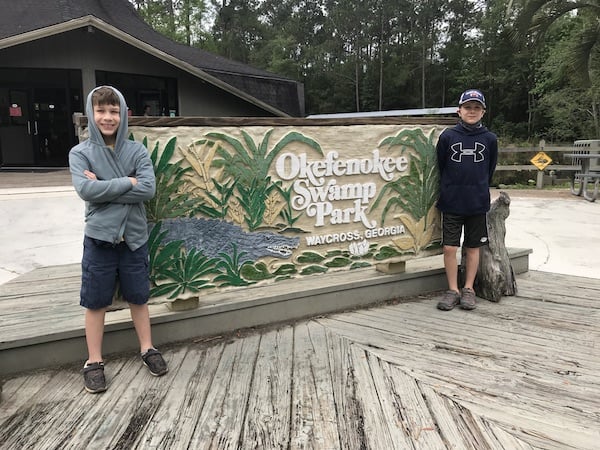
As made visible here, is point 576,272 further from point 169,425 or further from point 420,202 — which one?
point 169,425

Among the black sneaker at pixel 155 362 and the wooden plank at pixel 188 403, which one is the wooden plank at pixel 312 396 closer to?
the wooden plank at pixel 188 403

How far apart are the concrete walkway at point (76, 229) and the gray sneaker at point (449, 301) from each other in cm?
170

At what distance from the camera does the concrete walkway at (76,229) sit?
5242 millimetres

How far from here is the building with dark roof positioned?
43.8ft

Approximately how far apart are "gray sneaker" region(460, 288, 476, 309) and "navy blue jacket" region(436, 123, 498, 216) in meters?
0.60

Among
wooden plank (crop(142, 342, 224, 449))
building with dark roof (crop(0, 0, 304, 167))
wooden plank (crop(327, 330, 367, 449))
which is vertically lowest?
wooden plank (crop(327, 330, 367, 449))

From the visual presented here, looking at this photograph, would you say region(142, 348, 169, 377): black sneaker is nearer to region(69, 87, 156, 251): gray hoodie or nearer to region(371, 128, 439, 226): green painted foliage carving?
region(69, 87, 156, 251): gray hoodie

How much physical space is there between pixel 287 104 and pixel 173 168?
16460 mm

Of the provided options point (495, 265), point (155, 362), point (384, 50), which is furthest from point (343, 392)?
point (384, 50)

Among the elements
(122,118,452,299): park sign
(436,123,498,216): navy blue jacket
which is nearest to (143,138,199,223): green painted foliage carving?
(122,118,452,299): park sign

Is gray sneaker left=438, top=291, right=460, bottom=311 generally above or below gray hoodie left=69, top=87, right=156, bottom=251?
below

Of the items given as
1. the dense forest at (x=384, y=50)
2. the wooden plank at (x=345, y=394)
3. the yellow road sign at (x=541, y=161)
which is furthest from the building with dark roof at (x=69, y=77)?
the dense forest at (x=384, y=50)

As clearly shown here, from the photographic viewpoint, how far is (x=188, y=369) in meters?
2.76

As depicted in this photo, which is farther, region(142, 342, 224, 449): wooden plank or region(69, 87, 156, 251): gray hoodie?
region(69, 87, 156, 251): gray hoodie
